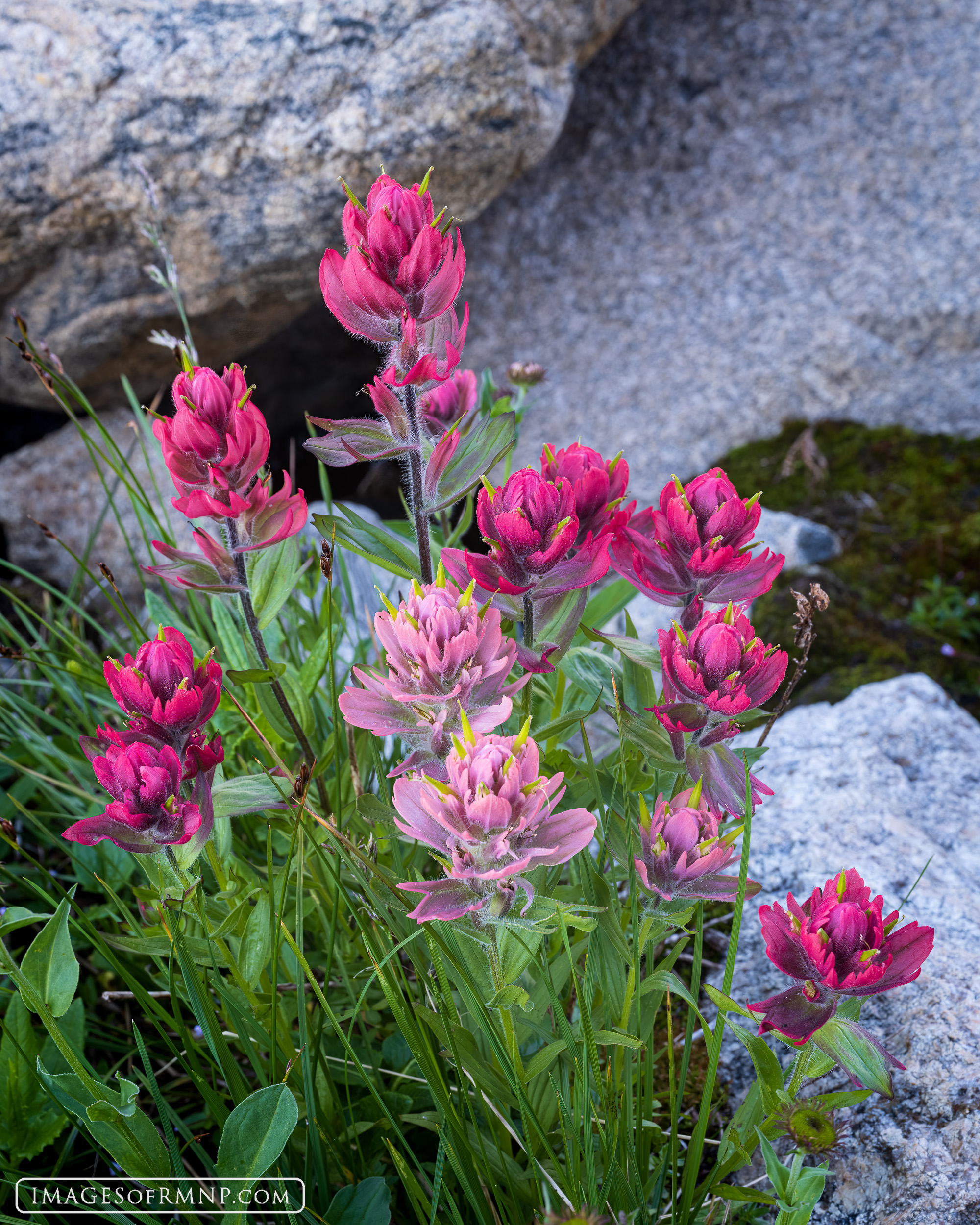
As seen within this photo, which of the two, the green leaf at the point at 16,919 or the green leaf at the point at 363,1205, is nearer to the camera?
the green leaf at the point at 16,919

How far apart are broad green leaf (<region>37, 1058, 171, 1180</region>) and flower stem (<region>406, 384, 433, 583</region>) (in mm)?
797

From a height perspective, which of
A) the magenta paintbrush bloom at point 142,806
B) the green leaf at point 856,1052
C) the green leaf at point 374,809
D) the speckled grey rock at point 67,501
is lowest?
the speckled grey rock at point 67,501

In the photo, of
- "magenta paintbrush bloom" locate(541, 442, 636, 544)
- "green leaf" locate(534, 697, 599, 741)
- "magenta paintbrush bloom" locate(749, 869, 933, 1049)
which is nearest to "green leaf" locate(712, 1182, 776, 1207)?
"magenta paintbrush bloom" locate(749, 869, 933, 1049)

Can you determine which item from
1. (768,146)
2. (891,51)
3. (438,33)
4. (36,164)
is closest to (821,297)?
(768,146)

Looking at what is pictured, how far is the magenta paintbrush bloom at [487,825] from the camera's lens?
98 cm

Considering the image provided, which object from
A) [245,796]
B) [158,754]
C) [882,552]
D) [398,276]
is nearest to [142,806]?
[158,754]

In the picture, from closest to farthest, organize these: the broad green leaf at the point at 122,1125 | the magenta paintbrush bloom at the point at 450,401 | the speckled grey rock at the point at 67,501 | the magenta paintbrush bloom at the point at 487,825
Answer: the magenta paintbrush bloom at the point at 487,825 < the broad green leaf at the point at 122,1125 < the magenta paintbrush bloom at the point at 450,401 < the speckled grey rock at the point at 67,501

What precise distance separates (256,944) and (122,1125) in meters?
0.28

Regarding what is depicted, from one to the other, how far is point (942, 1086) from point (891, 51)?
11.8ft

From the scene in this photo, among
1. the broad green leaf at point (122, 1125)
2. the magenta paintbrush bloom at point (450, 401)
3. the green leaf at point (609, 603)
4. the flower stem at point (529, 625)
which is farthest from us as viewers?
the green leaf at point (609, 603)

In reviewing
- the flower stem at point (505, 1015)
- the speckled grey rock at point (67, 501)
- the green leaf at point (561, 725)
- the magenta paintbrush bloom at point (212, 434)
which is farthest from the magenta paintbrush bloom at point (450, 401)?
the speckled grey rock at point (67, 501)

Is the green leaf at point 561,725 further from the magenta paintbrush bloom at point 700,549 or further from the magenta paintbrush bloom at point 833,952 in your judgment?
the magenta paintbrush bloom at point 833,952

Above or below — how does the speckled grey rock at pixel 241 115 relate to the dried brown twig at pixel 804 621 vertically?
above

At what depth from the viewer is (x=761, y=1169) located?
146 cm
